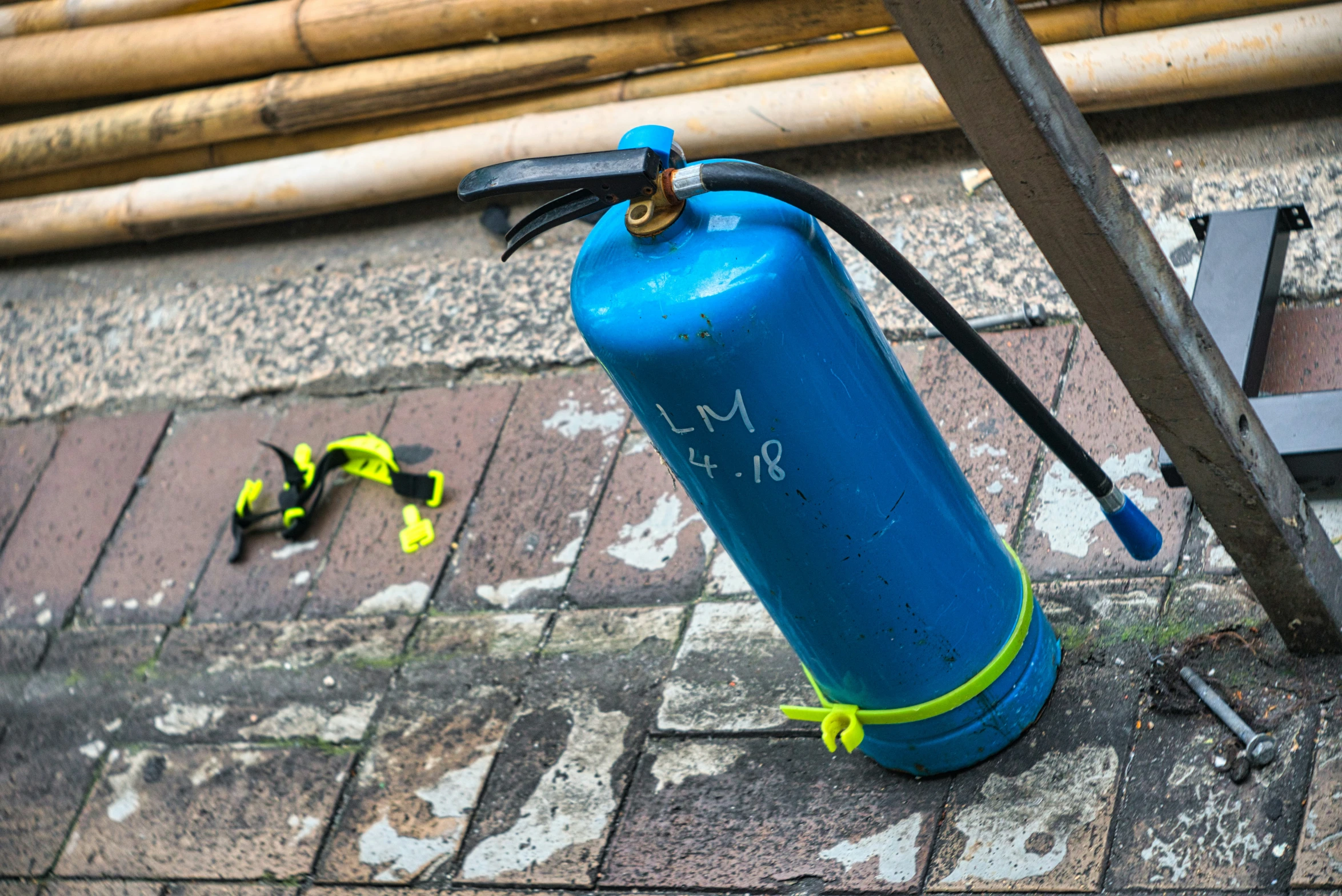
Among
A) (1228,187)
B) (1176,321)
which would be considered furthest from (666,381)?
(1228,187)

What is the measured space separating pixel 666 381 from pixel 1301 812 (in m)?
1.20

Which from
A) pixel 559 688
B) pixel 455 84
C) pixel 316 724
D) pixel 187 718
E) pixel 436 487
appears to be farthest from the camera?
pixel 455 84

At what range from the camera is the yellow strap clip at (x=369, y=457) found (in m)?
3.29

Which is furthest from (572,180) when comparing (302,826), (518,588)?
(302,826)

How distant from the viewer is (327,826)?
2666 millimetres

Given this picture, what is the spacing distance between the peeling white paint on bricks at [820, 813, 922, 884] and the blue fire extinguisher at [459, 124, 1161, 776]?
11 cm

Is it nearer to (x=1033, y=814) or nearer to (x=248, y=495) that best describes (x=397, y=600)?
(x=248, y=495)

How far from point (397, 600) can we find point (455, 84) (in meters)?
1.77

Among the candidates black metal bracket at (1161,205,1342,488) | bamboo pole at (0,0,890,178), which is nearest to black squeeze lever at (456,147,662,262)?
black metal bracket at (1161,205,1342,488)

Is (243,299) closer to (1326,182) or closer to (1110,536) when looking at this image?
(1110,536)

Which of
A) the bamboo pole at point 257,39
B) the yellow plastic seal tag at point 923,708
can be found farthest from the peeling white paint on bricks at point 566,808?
the bamboo pole at point 257,39

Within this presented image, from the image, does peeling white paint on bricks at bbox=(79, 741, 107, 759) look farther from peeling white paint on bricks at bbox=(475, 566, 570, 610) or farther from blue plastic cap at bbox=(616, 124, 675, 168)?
blue plastic cap at bbox=(616, 124, 675, 168)

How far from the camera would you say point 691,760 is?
2463 mm

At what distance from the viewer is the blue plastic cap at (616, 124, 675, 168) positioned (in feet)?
5.85
